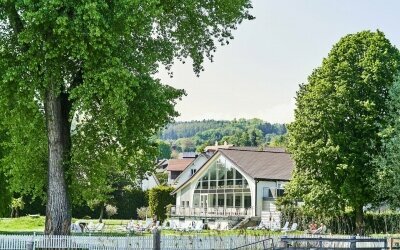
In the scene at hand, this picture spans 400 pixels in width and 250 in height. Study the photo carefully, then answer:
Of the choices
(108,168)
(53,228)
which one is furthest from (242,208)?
(53,228)

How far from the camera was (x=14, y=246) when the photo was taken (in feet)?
75.0

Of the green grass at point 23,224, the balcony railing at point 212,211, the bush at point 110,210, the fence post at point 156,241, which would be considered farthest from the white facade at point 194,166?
the fence post at point 156,241

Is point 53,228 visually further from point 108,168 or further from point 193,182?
point 193,182

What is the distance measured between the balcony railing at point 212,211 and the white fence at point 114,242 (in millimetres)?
34824

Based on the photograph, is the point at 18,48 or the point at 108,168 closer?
the point at 18,48

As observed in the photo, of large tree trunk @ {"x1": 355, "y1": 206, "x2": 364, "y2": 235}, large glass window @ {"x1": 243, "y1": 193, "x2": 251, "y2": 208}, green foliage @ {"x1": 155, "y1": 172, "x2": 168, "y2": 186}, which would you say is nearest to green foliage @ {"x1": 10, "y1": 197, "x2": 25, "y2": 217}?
large glass window @ {"x1": 243, "y1": 193, "x2": 251, "y2": 208}

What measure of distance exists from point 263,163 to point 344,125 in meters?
24.1

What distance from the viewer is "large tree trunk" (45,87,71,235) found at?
24.3 m

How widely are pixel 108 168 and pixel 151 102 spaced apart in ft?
18.9

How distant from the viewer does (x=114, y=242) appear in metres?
23.7

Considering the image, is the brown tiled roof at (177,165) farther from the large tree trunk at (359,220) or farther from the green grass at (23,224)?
the large tree trunk at (359,220)

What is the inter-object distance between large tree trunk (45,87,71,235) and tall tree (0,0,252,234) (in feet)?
0.12

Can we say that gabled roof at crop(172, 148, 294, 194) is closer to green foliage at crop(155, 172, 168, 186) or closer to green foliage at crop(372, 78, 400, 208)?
green foliage at crop(372, 78, 400, 208)

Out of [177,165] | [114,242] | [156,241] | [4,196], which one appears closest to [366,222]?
[4,196]
